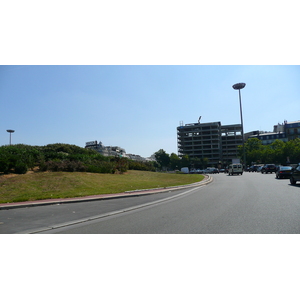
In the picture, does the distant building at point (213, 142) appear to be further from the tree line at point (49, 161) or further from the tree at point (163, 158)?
the tree line at point (49, 161)

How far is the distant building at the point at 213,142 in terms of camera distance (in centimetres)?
13700

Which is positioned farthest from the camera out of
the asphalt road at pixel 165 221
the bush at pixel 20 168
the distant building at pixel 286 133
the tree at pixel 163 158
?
the tree at pixel 163 158

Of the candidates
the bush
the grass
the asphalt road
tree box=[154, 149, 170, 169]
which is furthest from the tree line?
tree box=[154, 149, 170, 169]

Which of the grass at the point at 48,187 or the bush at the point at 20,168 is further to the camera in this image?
the bush at the point at 20,168

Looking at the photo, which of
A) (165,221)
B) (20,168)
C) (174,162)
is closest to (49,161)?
(20,168)

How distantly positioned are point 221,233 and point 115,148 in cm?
16410

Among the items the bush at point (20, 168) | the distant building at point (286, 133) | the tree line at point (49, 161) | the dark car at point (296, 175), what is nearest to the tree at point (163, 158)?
the distant building at point (286, 133)

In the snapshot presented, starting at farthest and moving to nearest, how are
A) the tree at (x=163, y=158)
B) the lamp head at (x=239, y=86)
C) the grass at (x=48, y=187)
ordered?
the tree at (x=163, y=158)
the lamp head at (x=239, y=86)
the grass at (x=48, y=187)

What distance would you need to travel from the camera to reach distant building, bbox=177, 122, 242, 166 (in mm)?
137000

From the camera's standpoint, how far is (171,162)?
13262cm

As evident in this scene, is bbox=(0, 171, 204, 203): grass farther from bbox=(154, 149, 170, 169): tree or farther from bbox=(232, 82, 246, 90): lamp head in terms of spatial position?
bbox=(154, 149, 170, 169): tree

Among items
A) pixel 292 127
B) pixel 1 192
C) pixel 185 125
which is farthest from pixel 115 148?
pixel 1 192

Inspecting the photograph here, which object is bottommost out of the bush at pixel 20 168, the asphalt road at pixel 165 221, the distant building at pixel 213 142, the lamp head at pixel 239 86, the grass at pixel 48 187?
the asphalt road at pixel 165 221

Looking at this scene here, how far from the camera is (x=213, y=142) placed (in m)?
138
